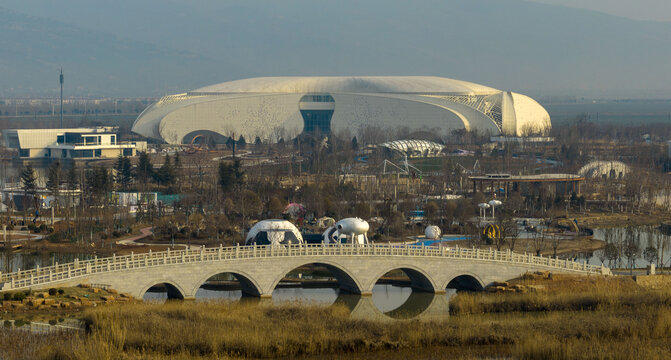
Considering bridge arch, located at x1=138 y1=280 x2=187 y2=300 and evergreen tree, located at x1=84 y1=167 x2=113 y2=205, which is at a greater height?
evergreen tree, located at x1=84 y1=167 x2=113 y2=205

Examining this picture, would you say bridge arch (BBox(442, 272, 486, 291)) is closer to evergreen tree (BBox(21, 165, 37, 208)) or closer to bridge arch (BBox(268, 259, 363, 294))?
bridge arch (BBox(268, 259, 363, 294))

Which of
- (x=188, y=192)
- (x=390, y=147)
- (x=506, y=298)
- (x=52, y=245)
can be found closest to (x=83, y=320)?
(x=506, y=298)

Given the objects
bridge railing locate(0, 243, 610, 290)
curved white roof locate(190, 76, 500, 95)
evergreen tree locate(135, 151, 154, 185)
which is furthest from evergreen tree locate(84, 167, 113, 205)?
curved white roof locate(190, 76, 500, 95)

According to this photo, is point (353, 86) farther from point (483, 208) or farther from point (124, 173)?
point (483, 208)

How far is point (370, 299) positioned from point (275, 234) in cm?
690

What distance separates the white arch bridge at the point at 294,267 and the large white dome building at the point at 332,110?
7383 cm

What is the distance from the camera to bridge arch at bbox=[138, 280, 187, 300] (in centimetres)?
4076

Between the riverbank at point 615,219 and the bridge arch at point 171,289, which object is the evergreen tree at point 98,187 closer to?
the bridge arch at point 171,289

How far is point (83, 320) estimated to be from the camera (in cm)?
3606

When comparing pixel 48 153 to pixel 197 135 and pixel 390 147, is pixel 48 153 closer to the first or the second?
pixel 197 135

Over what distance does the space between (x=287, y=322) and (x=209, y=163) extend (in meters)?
58.5

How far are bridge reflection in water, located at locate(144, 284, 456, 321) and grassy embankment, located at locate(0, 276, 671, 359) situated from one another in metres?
1.81

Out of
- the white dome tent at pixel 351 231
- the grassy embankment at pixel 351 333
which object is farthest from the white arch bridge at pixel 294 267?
the grassy embankment at pixel 351 333

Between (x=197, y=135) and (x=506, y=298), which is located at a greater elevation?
(x=197, y=135)
